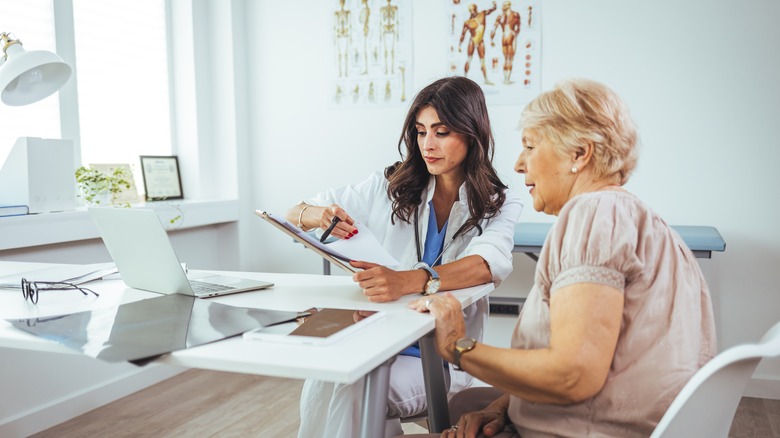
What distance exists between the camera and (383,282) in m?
1.51

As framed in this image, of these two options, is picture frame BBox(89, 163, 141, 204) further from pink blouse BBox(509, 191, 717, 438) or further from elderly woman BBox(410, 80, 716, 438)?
pink blouse BBox(509, 191, 717, 438)

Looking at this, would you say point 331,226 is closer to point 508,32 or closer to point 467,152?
point 467,152

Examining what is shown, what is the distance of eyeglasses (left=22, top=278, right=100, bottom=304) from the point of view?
1.55 metres

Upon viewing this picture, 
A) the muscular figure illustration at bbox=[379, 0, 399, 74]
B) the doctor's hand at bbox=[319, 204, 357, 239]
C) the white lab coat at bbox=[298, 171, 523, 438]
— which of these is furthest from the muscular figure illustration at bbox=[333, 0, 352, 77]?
the doctor's hand at bbox=[319, 204, 357, 239]

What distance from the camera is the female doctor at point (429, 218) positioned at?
1667 millimetres

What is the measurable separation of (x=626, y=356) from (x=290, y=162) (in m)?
3.24

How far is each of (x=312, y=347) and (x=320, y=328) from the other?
0.09 meters

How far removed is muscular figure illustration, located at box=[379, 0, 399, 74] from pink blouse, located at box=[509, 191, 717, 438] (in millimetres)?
2827

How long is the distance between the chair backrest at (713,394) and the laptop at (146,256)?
40.7 inches

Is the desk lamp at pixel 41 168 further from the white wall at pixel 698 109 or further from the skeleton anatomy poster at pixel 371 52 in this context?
the white wall at pixel 698 109

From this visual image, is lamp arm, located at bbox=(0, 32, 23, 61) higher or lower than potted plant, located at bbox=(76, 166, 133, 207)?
higher

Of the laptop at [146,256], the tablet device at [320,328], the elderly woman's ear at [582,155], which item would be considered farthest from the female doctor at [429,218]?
the elderly woman's ear at [582,155]

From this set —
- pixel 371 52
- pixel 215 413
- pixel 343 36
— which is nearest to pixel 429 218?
pixel 215 413

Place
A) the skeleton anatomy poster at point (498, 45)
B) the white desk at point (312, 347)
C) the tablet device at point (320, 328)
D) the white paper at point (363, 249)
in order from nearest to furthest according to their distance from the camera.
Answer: the white desk at point (312, 347) < the tablet device at point (320, 328) < the white paper at point (363, 249) < the skeleton anatomy poster at point (498, 45)
